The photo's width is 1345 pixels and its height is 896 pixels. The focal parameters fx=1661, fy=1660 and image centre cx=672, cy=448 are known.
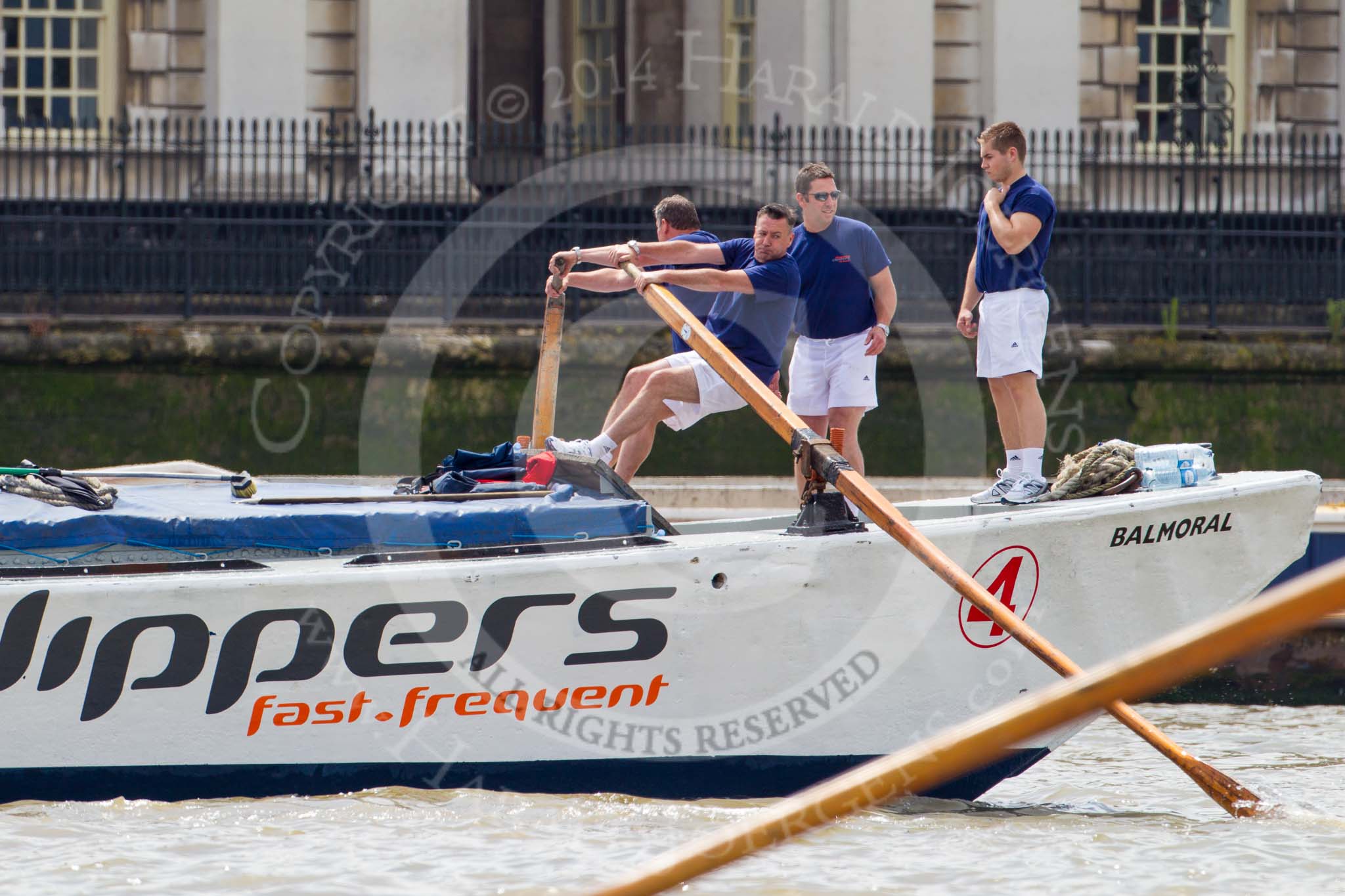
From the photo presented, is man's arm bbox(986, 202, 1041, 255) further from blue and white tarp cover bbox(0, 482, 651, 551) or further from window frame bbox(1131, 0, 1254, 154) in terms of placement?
window frame bbox(1131, 0, 1254, 154)

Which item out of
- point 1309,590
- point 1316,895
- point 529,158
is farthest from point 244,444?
point 1309,590

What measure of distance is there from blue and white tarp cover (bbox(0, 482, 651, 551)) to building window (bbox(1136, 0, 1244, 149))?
13.4 metres

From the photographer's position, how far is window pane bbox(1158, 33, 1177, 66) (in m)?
18.0

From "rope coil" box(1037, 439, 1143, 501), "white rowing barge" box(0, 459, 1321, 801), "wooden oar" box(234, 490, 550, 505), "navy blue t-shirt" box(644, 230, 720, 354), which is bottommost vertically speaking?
"white rowing barge" box(0, 459, 1321, 801)

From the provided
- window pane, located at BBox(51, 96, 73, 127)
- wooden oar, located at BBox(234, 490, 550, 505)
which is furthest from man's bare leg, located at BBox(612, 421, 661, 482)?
window pane, located at BBox(51, 96, 73, 127)

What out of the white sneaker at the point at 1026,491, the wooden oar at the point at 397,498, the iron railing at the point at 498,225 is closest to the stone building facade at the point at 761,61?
the iron railing at the point at 498,225

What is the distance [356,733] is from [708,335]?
6.89ft

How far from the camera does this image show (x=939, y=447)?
13.7 metres

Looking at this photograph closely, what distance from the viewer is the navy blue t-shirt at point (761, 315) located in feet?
23.6

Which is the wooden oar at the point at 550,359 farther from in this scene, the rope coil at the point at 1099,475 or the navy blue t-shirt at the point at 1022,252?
the rope coil at the point at 1099,475

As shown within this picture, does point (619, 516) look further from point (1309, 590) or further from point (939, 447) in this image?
point (939, 447)

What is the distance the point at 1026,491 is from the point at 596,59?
15134mm

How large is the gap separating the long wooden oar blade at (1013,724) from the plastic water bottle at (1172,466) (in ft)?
9.75

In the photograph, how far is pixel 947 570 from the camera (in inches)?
221
